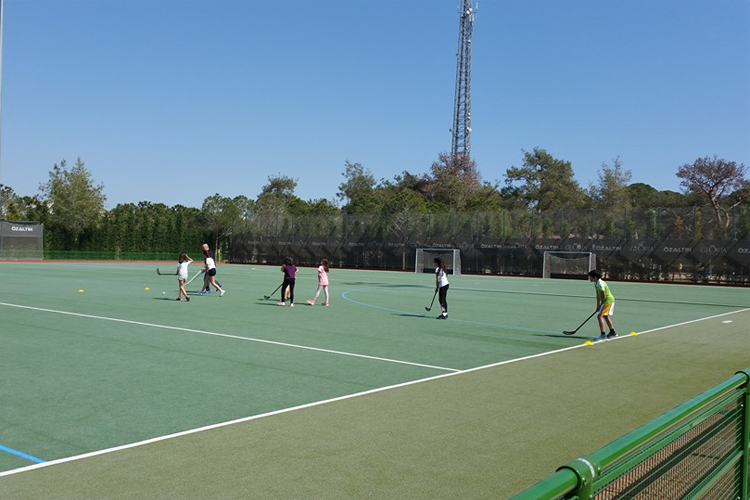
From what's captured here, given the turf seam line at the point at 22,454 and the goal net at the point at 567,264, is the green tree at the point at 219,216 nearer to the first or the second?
the goal net at the point at 567,264

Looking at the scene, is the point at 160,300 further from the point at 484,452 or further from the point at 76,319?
the point at 484,452

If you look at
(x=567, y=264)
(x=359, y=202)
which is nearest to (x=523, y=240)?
(x=567, y=264)

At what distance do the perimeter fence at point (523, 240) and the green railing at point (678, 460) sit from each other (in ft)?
142

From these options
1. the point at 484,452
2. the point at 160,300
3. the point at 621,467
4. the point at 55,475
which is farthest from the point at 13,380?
the point at 160,300

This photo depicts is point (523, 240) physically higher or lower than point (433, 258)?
higher

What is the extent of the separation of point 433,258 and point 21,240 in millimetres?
39309

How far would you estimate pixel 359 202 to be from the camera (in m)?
83.6

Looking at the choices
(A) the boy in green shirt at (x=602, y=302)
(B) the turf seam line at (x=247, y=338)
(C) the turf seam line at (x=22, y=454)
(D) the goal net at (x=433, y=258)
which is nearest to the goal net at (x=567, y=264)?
(D) the goal net at (x=433, y=258)

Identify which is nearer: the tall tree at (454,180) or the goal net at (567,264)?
the goal net at (567,264)

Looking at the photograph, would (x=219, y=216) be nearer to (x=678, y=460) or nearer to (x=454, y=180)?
(x=454, y=180)

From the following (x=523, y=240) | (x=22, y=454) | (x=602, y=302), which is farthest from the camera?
(x=523, y=240)

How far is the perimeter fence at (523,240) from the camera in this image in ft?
147

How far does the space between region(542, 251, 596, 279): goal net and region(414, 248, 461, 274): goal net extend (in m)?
7.53

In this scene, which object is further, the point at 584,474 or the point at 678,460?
the point at 678,460
